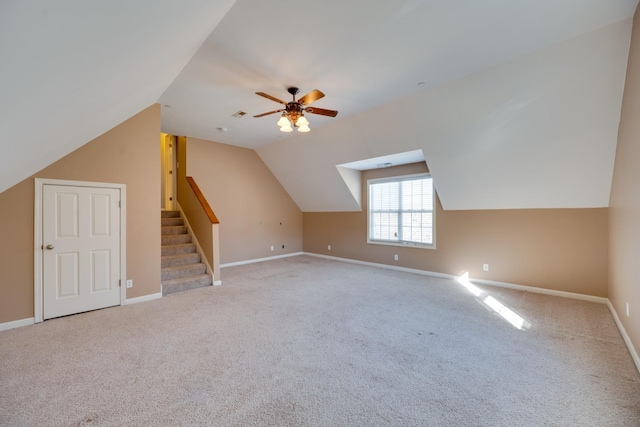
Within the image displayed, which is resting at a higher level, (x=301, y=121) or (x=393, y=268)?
(x=301, y=121)

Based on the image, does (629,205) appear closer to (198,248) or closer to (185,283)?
(185,283)

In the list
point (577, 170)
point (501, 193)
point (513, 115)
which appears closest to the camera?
point (513, 115)

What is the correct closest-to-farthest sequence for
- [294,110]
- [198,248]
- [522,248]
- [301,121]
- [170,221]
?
1. [301,121]
2. [294,110]
3. [522,248]
4. [198,248]
5. [170,221]

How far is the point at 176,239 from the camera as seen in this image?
17.4 ft

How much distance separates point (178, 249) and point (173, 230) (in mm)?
564

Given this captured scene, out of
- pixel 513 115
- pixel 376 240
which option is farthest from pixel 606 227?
pixel 376 240

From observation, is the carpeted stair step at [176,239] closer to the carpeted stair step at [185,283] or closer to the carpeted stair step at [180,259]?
the carpeted stair step at [180,259]

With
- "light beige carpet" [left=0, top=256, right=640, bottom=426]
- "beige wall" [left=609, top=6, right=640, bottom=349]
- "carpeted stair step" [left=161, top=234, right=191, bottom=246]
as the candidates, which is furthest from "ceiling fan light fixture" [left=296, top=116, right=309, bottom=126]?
"carpeted stair step" [left=161, top=234, right=191, bottom=246]

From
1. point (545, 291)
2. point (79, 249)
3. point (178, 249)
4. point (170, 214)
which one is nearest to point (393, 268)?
point (545, 291)

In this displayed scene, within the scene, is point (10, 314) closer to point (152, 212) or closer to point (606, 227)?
point (152, 212)

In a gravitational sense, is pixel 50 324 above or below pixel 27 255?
below

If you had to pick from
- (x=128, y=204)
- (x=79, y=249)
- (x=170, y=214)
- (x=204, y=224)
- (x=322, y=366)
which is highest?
(x=128, y=204)

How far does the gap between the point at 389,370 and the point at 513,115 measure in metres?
3.38

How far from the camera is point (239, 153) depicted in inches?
264
